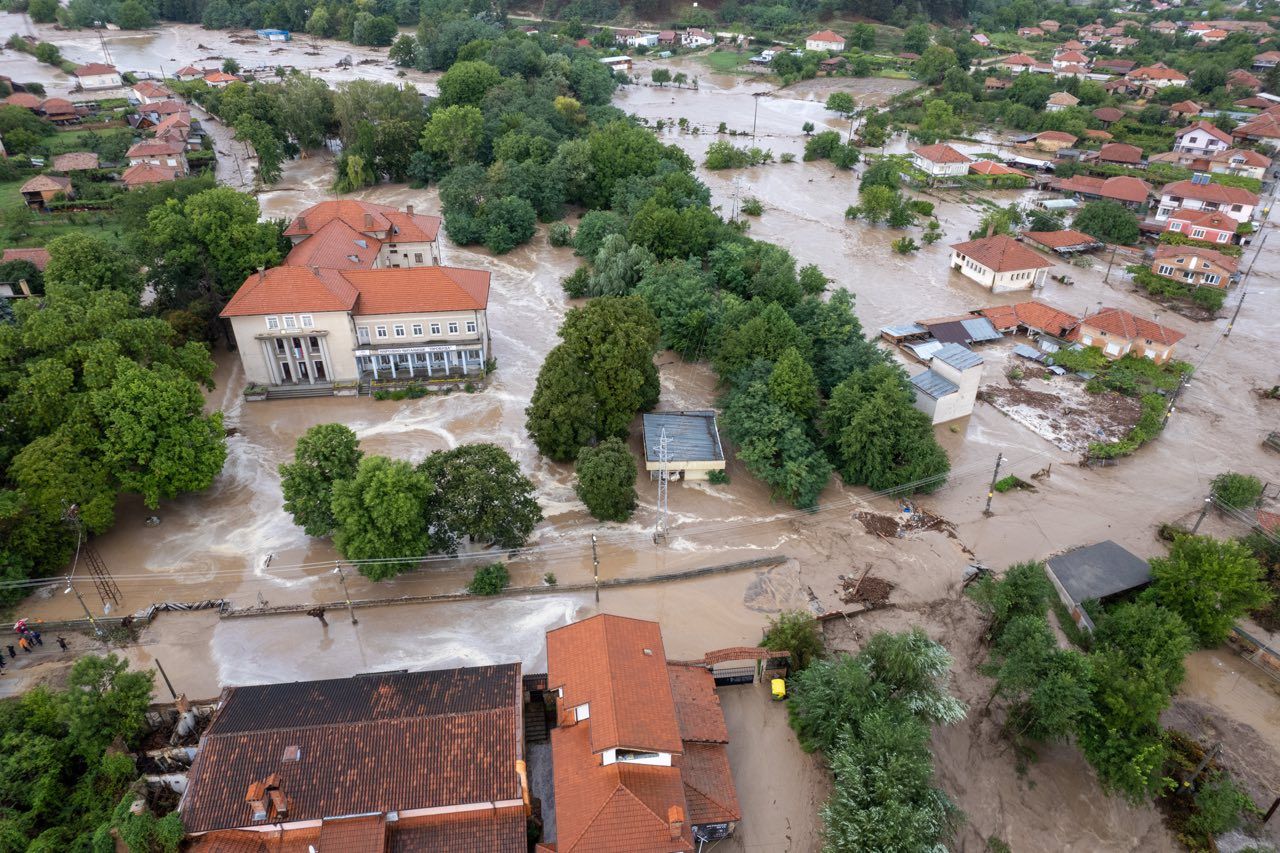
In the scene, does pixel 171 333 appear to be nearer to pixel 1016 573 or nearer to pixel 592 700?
pixel 592 700

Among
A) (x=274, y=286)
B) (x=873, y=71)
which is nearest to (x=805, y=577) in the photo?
(x=274, y=286)

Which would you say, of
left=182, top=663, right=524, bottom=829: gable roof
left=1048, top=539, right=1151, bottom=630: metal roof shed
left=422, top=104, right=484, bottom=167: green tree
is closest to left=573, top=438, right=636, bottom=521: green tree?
left=182, top=663, right=524, bottom=829: gable roof

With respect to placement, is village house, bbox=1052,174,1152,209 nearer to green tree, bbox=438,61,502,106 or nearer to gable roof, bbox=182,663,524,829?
green tree, bbox=438,61,502,106

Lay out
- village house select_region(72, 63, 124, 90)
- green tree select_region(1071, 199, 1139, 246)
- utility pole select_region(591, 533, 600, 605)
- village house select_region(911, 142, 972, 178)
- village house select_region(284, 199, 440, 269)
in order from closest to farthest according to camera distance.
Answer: utility pole select_region(591, 533, 600, 605) < village house select_region(284, 199, 440, 269) < green tree select_region(1071, 199, 1139, 246) < village house select_region(911, 142, 972, 178) < village house select_region(72, 63, 124, 90)

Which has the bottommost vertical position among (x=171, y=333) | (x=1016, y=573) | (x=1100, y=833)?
(x=1100, y=833)

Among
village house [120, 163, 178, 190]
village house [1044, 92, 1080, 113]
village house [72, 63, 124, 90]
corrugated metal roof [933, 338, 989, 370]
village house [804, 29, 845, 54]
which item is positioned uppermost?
village house [804, 29, 845, 54]

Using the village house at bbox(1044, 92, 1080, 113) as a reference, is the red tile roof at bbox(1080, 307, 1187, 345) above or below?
below

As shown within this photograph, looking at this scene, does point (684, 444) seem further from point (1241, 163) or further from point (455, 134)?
point (1241, 163)
